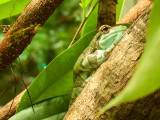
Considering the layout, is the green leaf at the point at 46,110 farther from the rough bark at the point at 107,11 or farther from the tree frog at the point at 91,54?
the rough bark at the point at 107,11

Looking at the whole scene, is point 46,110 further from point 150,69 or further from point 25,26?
point 150,69

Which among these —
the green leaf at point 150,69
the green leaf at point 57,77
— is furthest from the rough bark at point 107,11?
the green leaf at point 150,69

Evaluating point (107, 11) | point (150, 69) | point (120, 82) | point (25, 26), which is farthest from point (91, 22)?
point (150, 69)

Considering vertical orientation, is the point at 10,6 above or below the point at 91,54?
Result: above

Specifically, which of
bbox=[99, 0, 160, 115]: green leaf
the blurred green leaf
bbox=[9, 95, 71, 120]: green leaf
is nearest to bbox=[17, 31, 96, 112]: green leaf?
bbox=[9, 95, 71, 120]: green leaf

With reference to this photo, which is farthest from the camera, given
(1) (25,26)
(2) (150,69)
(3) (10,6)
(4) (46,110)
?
(3) (10,6)

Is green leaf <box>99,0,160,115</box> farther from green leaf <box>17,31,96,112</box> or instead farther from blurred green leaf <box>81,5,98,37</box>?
blurred green leaf <box>81,5,98,37</box>
